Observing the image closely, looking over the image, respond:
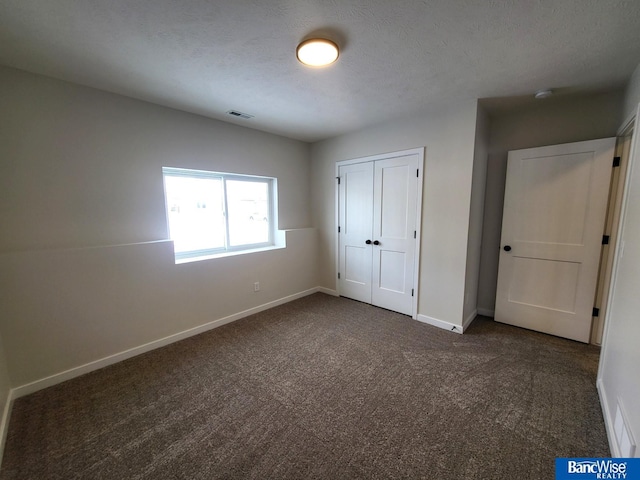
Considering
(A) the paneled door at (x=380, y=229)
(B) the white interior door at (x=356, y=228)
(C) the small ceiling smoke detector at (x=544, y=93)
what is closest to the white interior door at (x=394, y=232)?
(A) the paneled door at (x=380, y=229)

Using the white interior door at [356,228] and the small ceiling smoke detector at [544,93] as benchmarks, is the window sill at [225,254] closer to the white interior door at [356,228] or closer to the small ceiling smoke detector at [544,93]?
the white interior door at [356,228]

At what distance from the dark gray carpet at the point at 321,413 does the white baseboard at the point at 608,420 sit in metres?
0.04

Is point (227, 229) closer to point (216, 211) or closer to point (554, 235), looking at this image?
point (216, 211)

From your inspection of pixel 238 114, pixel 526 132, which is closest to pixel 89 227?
pixel 238 114

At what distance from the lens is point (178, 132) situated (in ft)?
8.82

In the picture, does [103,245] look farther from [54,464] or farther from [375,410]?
[375,410]

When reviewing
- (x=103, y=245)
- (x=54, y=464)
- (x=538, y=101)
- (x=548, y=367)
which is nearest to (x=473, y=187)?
(x=538, y=101)

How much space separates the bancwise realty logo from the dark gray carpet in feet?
0.32

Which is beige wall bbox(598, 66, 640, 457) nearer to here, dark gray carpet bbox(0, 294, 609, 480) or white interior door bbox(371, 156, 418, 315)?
dark gray carpet bbox(0, 294, 609, 480)

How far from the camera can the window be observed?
285 cm

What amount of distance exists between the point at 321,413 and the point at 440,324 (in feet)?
6.15

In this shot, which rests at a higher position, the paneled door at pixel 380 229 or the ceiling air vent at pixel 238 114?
the ceiling air vent at pixel 238 114

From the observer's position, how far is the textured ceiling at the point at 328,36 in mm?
1356

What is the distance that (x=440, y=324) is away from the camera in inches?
116
